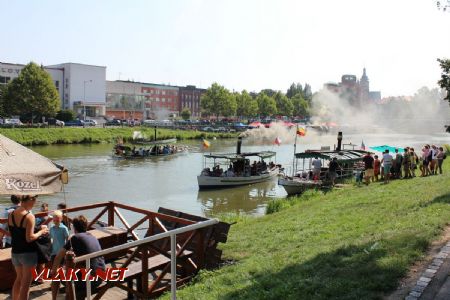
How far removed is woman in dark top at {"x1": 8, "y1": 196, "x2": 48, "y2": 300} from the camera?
22.7 feet

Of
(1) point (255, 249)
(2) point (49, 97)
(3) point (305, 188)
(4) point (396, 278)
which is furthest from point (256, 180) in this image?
(2) point (49, 97)

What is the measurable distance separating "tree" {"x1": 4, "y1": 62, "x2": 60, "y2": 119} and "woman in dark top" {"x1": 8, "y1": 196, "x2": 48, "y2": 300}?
71092 mm

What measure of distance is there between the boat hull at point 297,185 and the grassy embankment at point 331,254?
46.7 feet

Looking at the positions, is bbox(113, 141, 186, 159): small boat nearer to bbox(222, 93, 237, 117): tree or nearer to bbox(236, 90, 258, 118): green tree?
bbox(222, 93, 237, 117): tree

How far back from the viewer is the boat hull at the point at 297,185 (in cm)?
2932

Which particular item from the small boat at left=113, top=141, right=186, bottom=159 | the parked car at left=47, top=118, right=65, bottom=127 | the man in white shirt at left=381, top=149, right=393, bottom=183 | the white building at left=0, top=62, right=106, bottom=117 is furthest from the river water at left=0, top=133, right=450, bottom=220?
the white building at left=0, top=62, right=106, bottom=117

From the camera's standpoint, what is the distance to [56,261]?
23.5 feet

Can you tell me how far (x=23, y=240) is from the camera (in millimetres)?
7051

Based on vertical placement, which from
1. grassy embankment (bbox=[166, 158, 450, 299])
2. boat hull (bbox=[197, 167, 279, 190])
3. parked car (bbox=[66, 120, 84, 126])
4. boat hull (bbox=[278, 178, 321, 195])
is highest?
parked car (bbox=[66, 120, 84, 126])

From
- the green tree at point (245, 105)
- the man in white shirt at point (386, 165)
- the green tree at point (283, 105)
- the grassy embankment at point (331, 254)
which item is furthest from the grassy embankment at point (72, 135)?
the green tree at point (283, 105)

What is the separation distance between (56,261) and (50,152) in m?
53.0

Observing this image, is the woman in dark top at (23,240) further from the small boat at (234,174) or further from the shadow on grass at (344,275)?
the small boat at (234,174)

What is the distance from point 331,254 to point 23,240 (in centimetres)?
554

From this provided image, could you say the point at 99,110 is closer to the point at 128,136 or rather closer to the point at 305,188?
the point at 128,136
